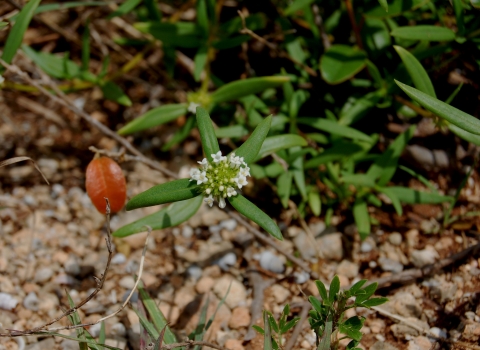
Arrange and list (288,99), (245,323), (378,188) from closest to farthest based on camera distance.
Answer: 1. (245,323)
2. (378,188)
3. (288,99)

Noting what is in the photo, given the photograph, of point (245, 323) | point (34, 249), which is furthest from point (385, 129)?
point (34, 249)

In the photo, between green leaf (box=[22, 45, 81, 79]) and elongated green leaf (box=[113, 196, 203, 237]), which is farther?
green leaf (box=[22, 45, 81, 79])

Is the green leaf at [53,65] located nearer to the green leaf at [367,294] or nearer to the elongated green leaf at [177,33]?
the elongated green leaf at [177,33]

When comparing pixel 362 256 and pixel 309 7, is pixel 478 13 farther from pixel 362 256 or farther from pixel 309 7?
pixel 362 256

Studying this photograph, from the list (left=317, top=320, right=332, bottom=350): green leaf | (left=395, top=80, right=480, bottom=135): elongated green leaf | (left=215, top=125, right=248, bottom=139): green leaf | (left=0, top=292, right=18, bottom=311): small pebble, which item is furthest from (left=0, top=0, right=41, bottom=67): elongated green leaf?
(left=317, top=320, right=332, bottom=350): green leaf

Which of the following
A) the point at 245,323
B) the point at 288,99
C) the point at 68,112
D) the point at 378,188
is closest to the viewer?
the point at 245,323

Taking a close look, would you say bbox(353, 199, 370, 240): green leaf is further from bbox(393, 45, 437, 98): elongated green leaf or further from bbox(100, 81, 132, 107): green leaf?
bbox(100, 81, 132, 107): green leaf
